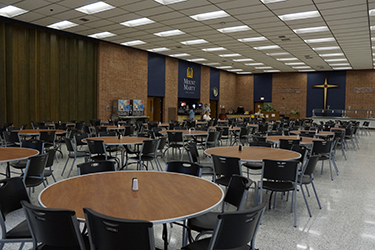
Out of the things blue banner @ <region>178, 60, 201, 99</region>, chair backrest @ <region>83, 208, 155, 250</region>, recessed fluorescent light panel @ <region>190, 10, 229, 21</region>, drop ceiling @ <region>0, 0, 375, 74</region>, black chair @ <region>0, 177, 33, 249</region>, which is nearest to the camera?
chair backrest @ <region>83, 208, 155, 250</region>

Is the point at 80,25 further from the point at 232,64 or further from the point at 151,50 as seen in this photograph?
the point at 232,64

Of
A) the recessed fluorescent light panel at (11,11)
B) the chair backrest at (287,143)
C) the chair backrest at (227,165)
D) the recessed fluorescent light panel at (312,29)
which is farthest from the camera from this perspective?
the recessed fluorescent light panel at (312,29)

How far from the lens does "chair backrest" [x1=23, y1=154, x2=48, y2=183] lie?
12.0 ft

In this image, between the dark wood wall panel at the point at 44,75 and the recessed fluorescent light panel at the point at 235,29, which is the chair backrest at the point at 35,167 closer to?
the dark wood wall panel at the point at 44,75

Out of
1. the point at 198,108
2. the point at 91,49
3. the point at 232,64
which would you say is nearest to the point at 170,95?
the point at 198,108

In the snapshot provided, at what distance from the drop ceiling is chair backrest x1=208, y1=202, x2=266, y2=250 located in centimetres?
683

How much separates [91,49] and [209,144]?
26.7ft

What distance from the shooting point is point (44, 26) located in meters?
10.8

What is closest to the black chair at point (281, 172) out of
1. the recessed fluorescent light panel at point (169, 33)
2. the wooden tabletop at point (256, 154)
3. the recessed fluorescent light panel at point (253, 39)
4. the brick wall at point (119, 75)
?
the wooden tabletop at point (256, 154)

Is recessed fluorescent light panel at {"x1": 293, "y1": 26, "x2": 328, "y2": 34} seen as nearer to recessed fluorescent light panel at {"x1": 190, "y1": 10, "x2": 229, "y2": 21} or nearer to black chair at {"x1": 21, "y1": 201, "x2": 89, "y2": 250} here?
recessed fluorescent light panel at {"x1": 190, "y1": 10, "x2": 229, "y2": 21}

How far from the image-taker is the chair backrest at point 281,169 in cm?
359

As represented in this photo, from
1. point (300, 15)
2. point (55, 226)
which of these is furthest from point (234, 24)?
point (55, 226)

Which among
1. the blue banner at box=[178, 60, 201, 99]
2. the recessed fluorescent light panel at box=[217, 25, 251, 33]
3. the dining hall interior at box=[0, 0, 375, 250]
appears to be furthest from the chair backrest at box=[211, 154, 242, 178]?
the blue banner at box=[178, 60, 201, 99]

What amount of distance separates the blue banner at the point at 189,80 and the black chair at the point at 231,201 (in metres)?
15.9
